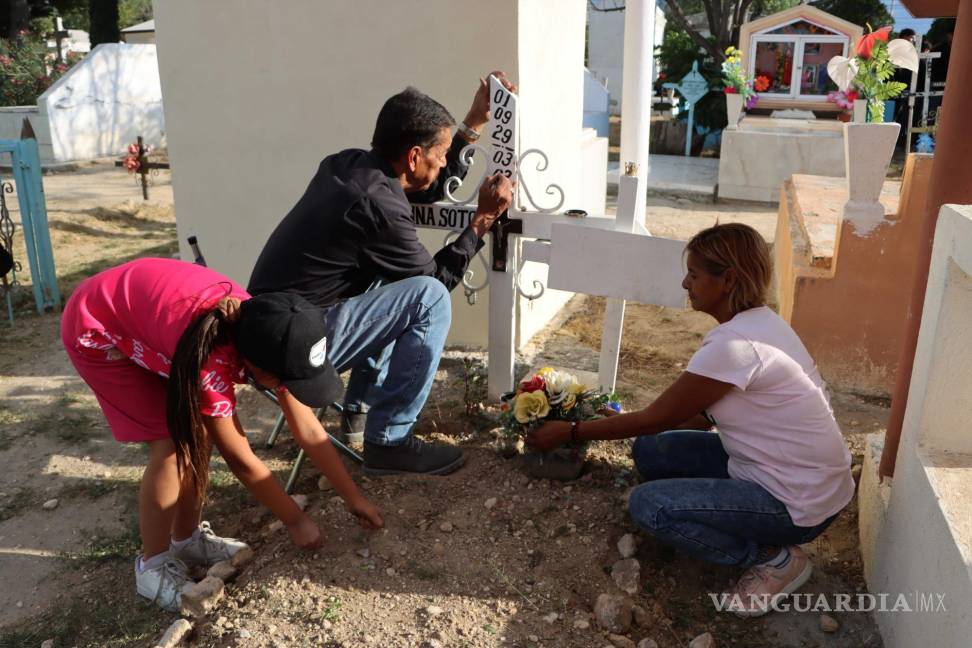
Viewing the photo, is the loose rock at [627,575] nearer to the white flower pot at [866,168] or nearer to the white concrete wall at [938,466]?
the white concrete wall at [938,466]

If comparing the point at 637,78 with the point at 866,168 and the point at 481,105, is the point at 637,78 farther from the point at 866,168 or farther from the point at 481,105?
the point at 866,168

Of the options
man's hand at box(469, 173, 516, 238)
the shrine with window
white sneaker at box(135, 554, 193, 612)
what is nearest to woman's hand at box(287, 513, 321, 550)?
white sneaker at box(135, 554, 193, 612)

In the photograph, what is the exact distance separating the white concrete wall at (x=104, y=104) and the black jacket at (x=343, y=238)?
1250 centimetres

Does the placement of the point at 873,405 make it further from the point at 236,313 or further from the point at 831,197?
the point at 236,313

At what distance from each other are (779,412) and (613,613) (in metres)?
0.74

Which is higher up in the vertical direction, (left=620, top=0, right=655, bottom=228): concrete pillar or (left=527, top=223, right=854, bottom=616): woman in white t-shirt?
(left=620, top=0, right=655, bottom=228): concrete pillar

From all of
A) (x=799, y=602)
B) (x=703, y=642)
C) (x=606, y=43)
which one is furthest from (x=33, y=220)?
(x=606, y=43)

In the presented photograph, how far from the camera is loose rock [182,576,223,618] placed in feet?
8.03

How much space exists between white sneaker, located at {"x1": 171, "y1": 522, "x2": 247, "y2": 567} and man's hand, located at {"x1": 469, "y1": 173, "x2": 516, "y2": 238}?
1.47m

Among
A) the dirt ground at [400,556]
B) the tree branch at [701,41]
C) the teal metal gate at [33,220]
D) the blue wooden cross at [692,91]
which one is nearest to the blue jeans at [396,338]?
the dirt ground at [400,556]

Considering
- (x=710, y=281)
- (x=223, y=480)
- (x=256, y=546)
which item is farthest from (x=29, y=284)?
(x=710, y=281)

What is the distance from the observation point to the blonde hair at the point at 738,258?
2398 millimetres

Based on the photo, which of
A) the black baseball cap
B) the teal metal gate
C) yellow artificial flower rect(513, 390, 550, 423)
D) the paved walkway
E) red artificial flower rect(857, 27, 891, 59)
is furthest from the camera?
the paved walkway

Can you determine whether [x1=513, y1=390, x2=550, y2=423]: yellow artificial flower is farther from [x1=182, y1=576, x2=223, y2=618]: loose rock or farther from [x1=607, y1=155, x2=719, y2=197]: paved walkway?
[x1=607, y1=155, x2=719, y2=197]: paved walkway
